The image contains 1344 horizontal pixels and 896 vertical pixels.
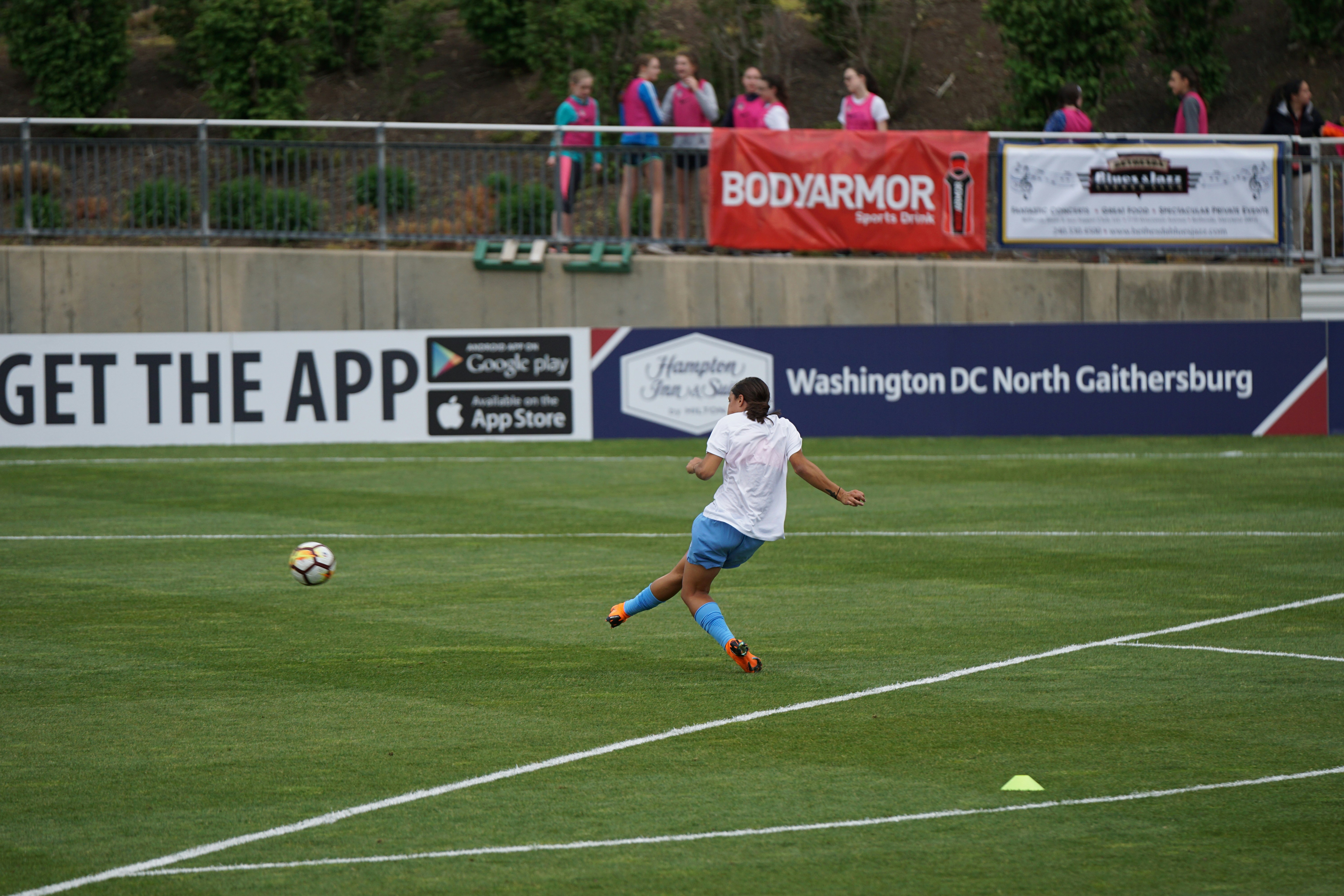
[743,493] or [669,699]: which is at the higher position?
[743,493]

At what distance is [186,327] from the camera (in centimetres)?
2267

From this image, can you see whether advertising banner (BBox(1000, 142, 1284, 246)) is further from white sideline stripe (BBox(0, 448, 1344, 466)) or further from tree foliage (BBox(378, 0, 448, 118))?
tree foliage (BBox(378, 0, 448, 118))

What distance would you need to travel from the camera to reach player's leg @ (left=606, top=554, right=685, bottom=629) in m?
9.04

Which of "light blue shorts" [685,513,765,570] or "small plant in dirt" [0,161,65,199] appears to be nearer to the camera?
"light blue shorts" [685,513,765,570]

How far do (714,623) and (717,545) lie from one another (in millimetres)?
441

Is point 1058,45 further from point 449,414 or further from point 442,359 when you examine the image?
point 449,414

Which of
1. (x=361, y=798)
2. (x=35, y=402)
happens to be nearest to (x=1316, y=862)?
(x=361, y=798)

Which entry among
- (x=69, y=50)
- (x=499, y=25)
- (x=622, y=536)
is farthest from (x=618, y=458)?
(x=69, y=50)

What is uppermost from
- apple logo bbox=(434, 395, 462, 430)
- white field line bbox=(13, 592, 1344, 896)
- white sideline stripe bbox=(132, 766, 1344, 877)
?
apple logo bbox=(434, 395, 462, 430)

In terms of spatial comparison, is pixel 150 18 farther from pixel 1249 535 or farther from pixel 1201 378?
pixel 1249 535

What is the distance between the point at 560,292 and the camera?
2252 cm

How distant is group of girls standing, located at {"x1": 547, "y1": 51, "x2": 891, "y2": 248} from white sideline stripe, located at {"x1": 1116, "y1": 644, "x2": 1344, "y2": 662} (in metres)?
13.7

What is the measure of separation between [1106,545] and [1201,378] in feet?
30.4

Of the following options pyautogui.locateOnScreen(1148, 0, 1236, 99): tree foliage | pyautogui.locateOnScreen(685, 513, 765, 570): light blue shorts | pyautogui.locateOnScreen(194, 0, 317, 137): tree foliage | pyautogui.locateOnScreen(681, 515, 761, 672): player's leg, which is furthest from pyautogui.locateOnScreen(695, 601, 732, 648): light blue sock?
pyautogui.locateOnScreen(1148, 0, 1236, 99): tree foliage
